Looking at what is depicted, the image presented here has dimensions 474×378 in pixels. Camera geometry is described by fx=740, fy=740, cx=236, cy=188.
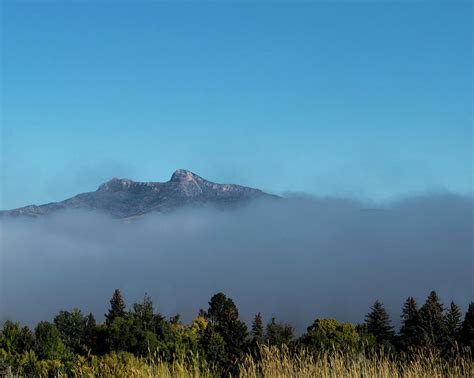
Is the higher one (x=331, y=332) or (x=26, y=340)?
(x=26, y=340)

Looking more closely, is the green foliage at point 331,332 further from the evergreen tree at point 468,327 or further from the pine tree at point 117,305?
the pine tree at point 117,305

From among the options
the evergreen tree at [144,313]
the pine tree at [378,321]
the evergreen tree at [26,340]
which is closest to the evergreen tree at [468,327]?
the pine tree at [378,321]

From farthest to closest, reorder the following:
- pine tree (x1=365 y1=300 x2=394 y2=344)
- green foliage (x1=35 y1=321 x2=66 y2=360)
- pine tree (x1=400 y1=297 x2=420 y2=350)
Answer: pine tree (x1=365 y1=300 x2=394 y2=344)
pine tree (x1=400 y1=297 x2=420 y2=350)
green foliage (x1=35 y1=321 x2=66 y2=360)

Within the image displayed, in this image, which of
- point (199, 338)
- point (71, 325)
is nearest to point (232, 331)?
point (199, 338)

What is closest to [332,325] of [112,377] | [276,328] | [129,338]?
[129,338]

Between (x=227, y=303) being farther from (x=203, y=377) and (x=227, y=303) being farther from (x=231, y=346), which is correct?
(x=203, y=377)

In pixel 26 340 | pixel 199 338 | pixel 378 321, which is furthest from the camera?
pixel 378 321

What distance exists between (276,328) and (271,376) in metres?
44.0

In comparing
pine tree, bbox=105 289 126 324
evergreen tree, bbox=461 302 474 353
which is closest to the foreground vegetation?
evergreen tree, bbox=461 302 474 353

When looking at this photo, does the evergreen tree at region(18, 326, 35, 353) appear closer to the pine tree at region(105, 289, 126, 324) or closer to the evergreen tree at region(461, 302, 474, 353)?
the pine tree at region(105, 289, 126, 324)

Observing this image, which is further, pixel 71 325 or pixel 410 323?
pixel 71 325

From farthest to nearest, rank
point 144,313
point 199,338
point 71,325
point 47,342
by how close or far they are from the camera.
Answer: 1. point 71,325
2. point 144,313
3. point 199,338
4. point 47,342

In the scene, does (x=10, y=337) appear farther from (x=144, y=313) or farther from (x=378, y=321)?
(x=378, y=321)

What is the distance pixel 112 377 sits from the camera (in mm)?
13328
